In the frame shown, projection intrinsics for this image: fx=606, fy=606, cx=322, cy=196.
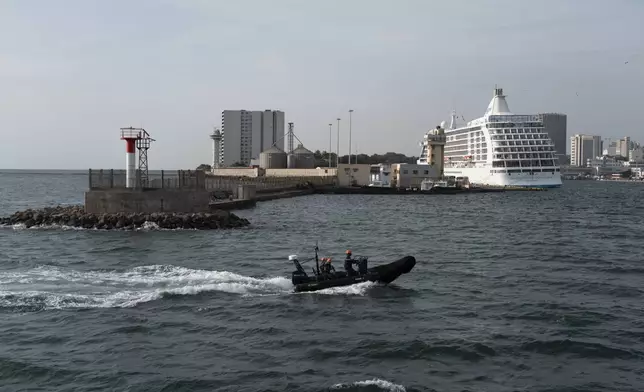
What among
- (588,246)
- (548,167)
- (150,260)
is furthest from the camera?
(548,167)

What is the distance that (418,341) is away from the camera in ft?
47.1

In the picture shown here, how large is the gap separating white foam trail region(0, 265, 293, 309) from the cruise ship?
310 ft

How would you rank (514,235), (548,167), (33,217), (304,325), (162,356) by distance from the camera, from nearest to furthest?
(162,356) → (304,325) → (514,235) → (33,217) → (548,167)

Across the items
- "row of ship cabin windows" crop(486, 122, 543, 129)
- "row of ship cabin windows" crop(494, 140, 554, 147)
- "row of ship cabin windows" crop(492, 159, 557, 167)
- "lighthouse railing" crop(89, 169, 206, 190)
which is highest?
"row of ship cabin windows" crop(486, 122, 543, 129)

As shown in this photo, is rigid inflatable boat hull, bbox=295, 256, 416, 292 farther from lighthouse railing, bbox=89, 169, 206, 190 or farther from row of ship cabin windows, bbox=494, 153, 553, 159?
row of ship cabin windows, bbox=494, 153, 553, 159

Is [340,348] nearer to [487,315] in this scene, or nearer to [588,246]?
[487,315]

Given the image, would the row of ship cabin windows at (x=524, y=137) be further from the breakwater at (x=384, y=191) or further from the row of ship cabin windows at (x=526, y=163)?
the breakwater at (x=384, y=191)

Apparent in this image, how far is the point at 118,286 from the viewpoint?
19891 millimetres

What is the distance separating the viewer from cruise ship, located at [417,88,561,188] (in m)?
110

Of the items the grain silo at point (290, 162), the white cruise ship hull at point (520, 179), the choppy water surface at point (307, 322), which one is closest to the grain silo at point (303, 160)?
the grain silo at point (290, 162)

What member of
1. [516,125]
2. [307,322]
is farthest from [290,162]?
[307,322]

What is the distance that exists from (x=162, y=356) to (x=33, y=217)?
31.5 metres

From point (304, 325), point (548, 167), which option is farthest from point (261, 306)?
point (548, 167)

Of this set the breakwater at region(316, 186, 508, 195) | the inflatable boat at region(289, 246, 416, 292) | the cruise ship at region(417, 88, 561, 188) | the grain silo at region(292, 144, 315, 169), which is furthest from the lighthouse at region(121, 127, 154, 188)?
the grain silo at region(292, 144, 315, 169)
